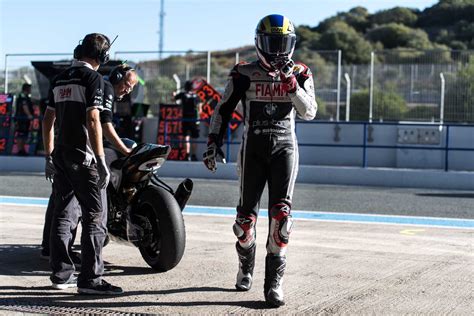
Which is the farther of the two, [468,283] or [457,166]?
[457,166]

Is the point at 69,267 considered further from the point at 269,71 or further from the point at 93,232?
the point at 269,71

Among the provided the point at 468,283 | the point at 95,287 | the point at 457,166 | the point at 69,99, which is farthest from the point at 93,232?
the point at 457,166

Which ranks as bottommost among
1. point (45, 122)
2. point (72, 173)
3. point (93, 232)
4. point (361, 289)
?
point (361, 289)

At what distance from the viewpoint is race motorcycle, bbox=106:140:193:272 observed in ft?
20.2

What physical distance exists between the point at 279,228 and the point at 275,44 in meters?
1.25

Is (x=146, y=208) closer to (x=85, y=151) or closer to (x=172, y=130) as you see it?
(x=85, y=151)

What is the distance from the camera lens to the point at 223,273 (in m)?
6.38

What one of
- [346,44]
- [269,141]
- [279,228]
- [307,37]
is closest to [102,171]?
[269,141]

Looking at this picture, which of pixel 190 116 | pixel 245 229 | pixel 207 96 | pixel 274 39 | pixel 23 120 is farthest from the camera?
pixel 207 96

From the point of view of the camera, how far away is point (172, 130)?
63.8 ft

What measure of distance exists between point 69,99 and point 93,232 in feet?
3.11

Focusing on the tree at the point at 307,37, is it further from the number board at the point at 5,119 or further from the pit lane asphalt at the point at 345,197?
the pit lane asphalt at the point at 345,197

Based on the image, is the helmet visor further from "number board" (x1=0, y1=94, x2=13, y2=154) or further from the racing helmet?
"number board" (x1=0, y1=94, x2=13, y2=154)

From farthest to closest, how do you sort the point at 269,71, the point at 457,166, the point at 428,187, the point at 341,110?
the point at 341,110 → the point at 457,166 → the point at 428,187 → the point at 269,71
